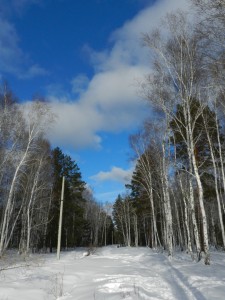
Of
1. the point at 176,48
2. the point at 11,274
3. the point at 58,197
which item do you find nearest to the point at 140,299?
the point at 11,274

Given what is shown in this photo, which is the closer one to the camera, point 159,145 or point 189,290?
point 189,290

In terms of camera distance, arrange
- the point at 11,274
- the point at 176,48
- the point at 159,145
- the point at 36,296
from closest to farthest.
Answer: the point at 36,296 < the point at 11,274 < the point at 176,48 < the point at 159,145

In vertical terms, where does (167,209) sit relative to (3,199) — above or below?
below

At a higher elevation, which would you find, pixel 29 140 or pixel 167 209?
pixel 29 140

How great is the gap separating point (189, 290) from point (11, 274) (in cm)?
580

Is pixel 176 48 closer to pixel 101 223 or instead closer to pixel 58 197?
pixel 58 197

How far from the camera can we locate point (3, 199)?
26.7 metres

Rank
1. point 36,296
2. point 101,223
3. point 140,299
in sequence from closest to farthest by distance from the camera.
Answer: point 140,299, point 36,296, point 101,223

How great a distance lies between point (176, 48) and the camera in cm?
1424

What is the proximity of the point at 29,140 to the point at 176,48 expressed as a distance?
10065 mm


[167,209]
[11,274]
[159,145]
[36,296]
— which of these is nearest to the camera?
[36,296]

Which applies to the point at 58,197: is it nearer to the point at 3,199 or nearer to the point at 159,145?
the point at 3,199

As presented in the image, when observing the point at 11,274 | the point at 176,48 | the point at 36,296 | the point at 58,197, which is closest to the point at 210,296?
A: the point at 36,296

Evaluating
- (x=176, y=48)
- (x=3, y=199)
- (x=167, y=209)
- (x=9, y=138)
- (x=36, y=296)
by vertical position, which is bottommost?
(x=36, y=296)
